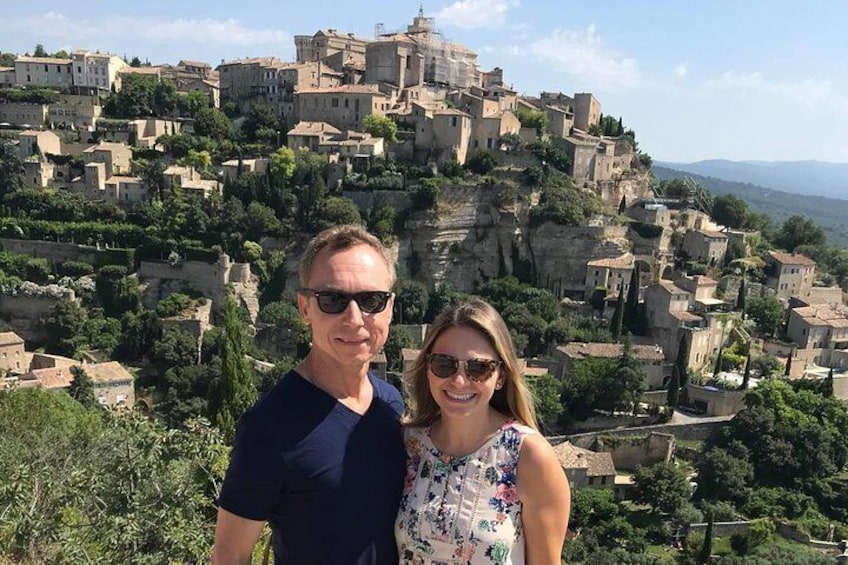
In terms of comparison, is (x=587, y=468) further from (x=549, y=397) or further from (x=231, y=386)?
(x=231, y=386)

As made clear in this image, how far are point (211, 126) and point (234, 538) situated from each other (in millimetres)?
47008

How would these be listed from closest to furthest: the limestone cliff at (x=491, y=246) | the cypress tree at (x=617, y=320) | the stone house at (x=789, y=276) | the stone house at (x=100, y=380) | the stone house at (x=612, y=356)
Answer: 1. the stone house at (x=100, y=380)
2. the stone house at (x=612, y=356)
3. the cypress tree at (x=617, y=320)
4. the limestone cliff at (x=491, y=246)
5. the stone house at (x=789, y=276)

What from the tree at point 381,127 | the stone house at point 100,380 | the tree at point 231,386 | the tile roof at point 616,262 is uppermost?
the tree at point 381,127

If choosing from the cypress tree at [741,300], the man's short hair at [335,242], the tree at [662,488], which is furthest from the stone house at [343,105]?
the man's short hair at [335,242]

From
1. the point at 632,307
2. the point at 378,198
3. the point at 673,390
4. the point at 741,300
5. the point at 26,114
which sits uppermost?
the point at 26,114

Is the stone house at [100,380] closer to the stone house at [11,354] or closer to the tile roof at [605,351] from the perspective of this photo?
the stone house at [11,354]

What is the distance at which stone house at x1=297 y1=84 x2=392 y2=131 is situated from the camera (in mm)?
46406

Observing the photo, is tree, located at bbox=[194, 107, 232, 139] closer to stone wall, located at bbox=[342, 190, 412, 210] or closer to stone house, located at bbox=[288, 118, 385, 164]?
stone house, located at bbox=[288, 118, 385, 164]

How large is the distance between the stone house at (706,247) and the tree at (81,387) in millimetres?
34626

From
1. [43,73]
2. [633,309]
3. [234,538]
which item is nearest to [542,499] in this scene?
[234,538]

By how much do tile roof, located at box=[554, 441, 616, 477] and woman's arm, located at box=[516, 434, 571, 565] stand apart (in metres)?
23.5

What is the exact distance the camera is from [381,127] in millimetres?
43500

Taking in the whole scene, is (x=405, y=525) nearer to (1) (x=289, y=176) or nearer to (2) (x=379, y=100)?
(1) (x=289, y=176)

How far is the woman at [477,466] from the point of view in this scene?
3.03 meters
